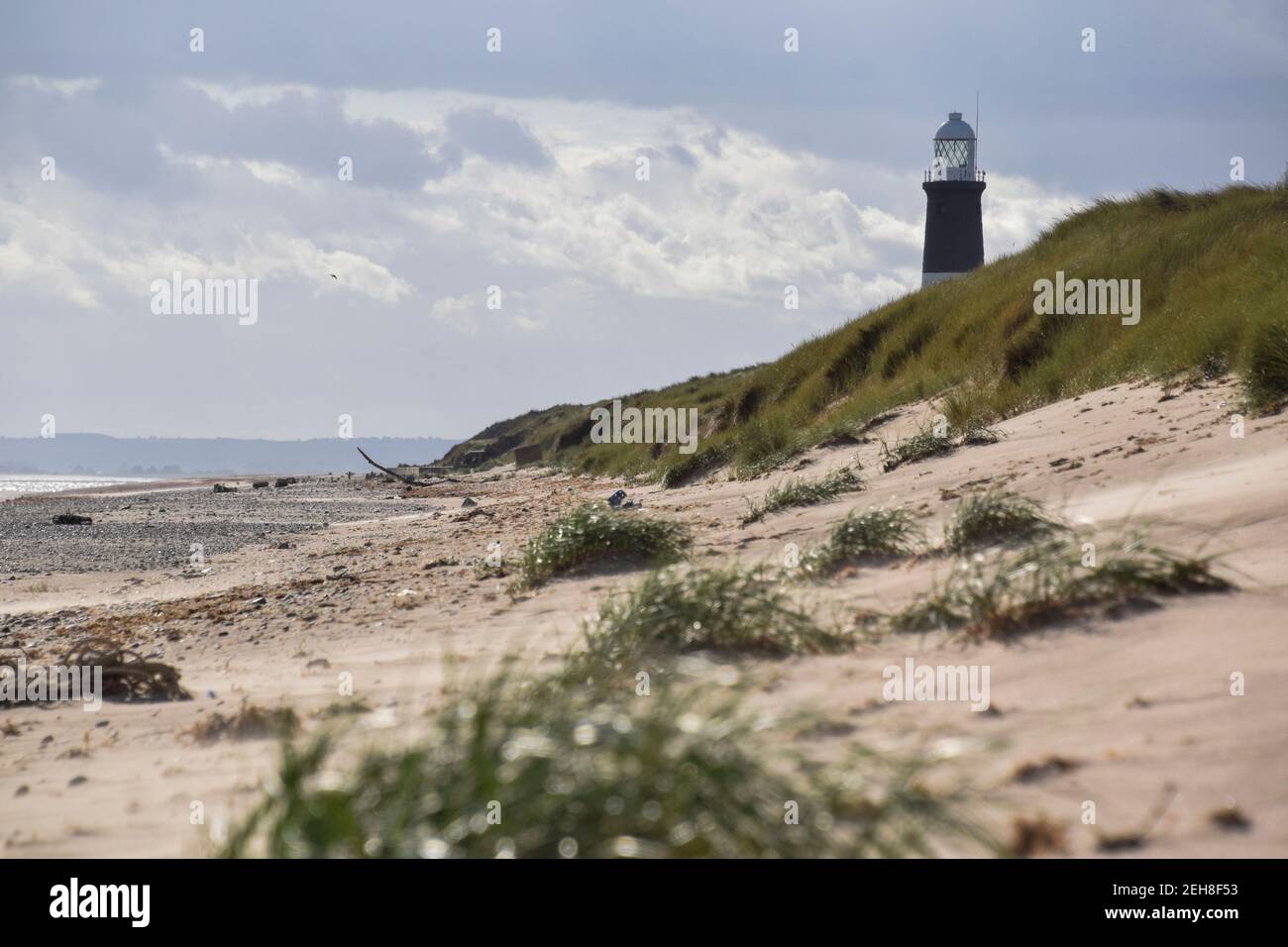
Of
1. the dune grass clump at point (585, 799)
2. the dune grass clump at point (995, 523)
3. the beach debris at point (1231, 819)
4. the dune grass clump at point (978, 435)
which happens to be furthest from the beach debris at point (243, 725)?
the dune grass clump at point (978, 435)

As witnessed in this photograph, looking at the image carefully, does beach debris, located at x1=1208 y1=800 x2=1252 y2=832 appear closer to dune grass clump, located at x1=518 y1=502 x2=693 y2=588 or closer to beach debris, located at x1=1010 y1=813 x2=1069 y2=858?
beach debris, located at x1=1010 y1=813 x2=1069 y2=858

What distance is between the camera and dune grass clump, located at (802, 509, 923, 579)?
615cm

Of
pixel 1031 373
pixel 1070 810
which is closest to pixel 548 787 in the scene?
pixel 1070 810

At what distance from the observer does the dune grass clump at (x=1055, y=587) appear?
433cm

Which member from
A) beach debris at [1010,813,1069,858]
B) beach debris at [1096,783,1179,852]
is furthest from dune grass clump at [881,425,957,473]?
beach debris at [1010,813,1069,858]

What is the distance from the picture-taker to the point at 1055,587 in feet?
14.6

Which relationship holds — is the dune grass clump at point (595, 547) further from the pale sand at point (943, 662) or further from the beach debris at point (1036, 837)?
the beach debris at point (1036, 837)

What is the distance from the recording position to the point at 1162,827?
267 centimetres

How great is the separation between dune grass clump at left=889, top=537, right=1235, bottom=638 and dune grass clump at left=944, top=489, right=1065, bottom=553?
111 cm

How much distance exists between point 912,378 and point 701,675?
12.9m
